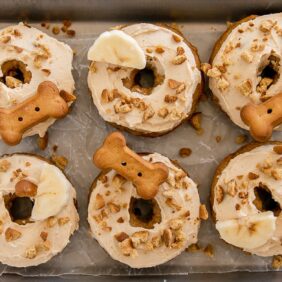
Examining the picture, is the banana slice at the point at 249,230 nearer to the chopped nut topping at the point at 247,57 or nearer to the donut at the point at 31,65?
the chopped nut topping at the point at 247,57

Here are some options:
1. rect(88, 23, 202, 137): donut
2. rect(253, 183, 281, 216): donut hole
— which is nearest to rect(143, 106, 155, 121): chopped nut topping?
rect(88, 23, 202, 137): donut

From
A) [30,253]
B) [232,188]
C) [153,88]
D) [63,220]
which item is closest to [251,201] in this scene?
[232,188]

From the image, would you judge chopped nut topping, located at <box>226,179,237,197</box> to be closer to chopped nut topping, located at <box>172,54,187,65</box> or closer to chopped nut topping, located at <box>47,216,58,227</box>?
chopped nut topping, located at <box>172,54,187,65</box>

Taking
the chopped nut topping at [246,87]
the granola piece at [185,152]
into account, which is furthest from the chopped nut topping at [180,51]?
the granola piece at [185,152]

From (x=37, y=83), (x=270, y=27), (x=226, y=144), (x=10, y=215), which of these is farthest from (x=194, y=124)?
(x=10, y=215)

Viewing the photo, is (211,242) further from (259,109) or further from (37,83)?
(37,83)

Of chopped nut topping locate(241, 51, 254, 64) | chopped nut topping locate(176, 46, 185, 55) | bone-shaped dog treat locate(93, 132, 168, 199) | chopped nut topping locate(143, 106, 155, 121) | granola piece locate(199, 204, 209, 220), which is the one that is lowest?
granola piece locate(199, 204, 209, 220)

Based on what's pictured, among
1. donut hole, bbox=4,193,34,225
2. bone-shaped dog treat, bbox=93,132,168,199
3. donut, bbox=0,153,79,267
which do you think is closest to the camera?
bone-shaped dog treat, bbox=93,132,168,199

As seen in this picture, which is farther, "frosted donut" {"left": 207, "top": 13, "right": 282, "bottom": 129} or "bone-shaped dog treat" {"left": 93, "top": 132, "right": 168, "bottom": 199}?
"frosted donut" {"left": 207, "top": 13, "right": 282, "bottom": 129}
